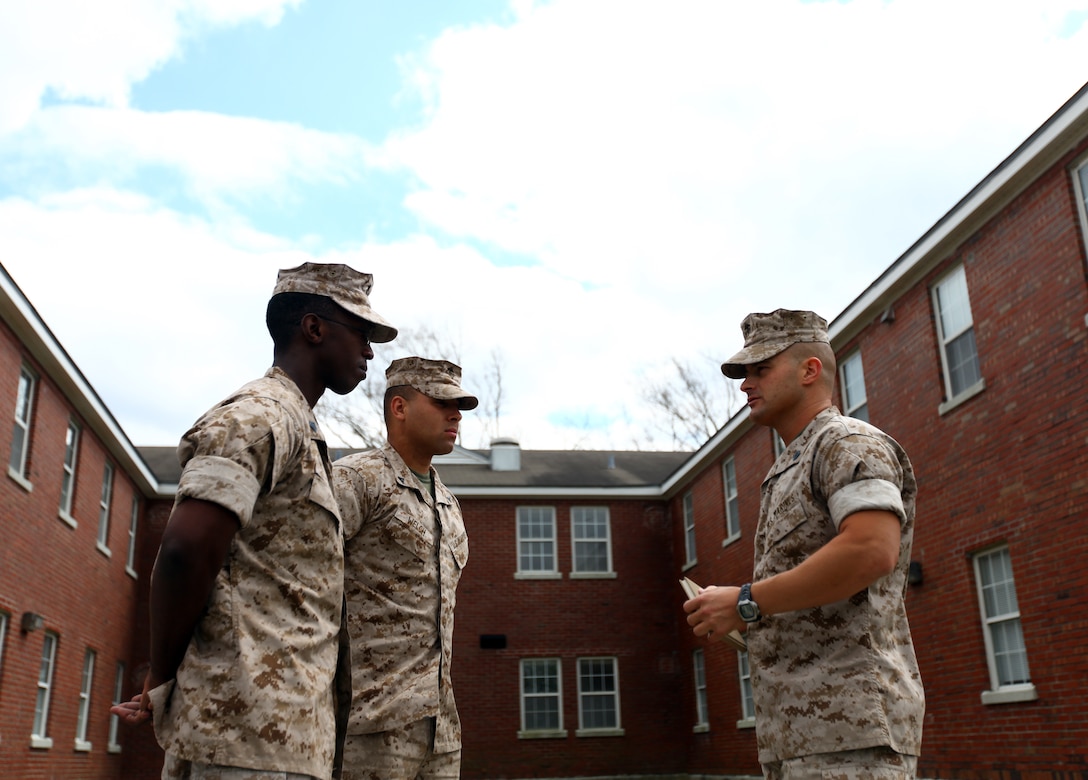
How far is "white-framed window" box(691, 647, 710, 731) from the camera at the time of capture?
21688mm

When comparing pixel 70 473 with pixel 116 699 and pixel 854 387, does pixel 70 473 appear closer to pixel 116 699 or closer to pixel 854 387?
pixel 116 699

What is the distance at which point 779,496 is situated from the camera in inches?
134

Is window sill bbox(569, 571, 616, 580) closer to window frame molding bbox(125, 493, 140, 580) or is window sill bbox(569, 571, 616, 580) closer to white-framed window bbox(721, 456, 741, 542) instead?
white-framed window bbox(721, 456, 741, 542)

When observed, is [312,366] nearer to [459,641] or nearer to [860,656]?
[860,656]

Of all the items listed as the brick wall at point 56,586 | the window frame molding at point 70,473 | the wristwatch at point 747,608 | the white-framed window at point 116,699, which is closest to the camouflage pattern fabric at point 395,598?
the wristwatch at point 747,608

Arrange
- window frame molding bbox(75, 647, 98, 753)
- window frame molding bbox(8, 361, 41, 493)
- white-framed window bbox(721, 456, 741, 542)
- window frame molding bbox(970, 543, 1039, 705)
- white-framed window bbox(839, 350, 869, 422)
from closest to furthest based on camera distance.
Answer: window frame molding bbox(970, 543, 1039, 705) < window frame molding bbox(8, 361, 41, 493) < white-framed window bbox(839, 350, 869, 422) < window frame molding bbox(75, 647, 98, 753) < white-framed window bbox(721, 456, 741, 542)

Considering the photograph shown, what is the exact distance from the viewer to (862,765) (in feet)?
9.46

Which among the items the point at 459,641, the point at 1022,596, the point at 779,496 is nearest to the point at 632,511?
the point at 459,641

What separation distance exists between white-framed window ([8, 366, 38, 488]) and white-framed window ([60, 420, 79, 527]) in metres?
1.48

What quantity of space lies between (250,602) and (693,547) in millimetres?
21150

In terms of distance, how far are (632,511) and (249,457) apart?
73.4ft

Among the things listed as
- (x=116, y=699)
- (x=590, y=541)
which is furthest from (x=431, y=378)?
(x=590, y=541)

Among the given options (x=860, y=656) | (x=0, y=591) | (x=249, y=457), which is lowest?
(x=860, y=656)

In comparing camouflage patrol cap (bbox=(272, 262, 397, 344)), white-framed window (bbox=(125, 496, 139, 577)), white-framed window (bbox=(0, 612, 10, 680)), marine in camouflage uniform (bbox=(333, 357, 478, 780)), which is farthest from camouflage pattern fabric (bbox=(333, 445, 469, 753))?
white-framed window (bbox=(125, 496, 139, 577))
